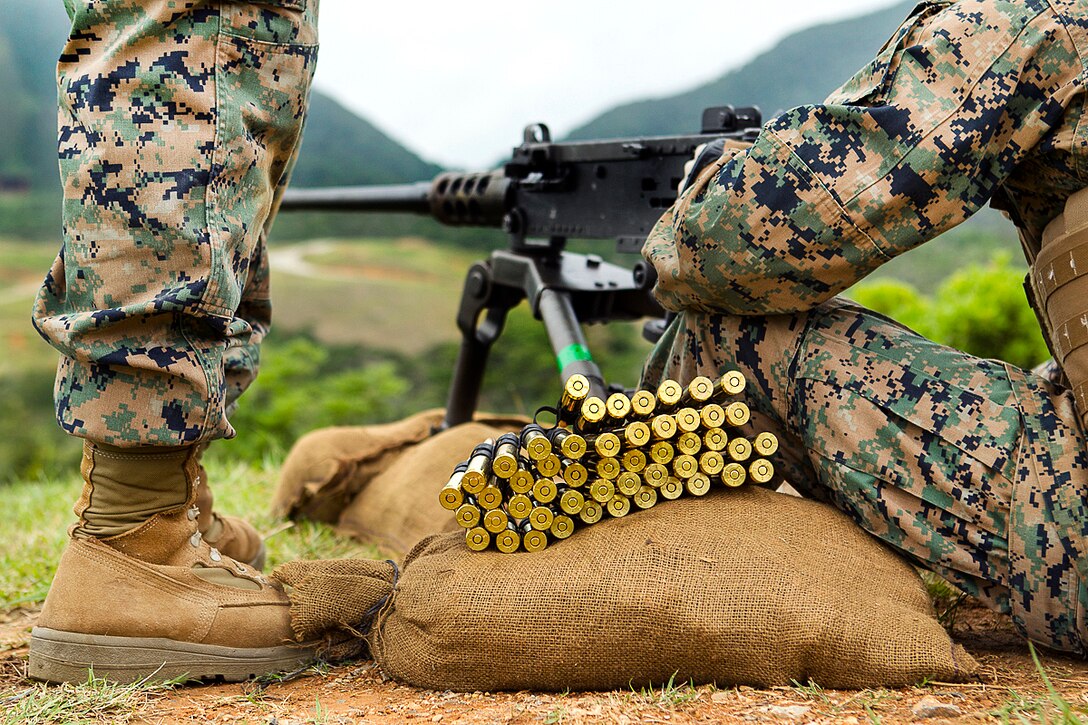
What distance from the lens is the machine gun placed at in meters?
3.04

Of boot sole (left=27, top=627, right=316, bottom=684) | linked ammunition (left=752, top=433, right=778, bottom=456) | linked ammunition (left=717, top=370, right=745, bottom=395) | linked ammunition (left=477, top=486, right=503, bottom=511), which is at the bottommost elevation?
boot sole (left=27, top=627, right=316, bottom=684)

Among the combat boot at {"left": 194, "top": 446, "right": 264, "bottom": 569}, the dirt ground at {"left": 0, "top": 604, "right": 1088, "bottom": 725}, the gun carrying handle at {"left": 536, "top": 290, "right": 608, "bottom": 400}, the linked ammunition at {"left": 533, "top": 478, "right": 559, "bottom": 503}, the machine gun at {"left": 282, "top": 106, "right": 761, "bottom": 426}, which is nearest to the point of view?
the dirt ground at {"left": 0, "top": 604, "right": 1088, "bottom": 725}

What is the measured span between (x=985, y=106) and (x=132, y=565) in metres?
1.84

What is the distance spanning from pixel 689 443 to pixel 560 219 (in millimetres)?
1593

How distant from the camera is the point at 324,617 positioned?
79.3 inches

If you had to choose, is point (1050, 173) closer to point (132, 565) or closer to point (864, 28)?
point (132, 565)

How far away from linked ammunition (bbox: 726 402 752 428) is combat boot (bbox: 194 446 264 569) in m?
1.28

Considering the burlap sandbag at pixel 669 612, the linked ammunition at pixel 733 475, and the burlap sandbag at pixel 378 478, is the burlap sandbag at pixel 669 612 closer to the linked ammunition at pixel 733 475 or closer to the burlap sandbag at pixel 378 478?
the linked ammunition at pixel 733 475

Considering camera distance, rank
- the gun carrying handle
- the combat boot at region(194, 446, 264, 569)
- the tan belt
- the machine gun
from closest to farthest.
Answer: the tan belt → the combat boot at region(194, 446, 264, 569) → the gun carrying handle → the machine gun

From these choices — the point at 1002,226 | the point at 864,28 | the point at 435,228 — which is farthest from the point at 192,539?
the point at 435,228

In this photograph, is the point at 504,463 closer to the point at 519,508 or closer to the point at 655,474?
the point at 519,508

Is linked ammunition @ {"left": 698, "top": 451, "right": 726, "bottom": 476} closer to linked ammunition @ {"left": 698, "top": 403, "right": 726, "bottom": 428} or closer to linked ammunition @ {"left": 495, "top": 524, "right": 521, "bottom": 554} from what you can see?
linked ammunition @ {"left": 698, "top": 403, "right": 726, "bottom": 428}

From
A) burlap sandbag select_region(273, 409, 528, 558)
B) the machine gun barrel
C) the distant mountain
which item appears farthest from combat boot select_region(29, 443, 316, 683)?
the distant mountain

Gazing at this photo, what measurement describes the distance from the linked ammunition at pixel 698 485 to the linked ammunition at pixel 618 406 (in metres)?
0.20
